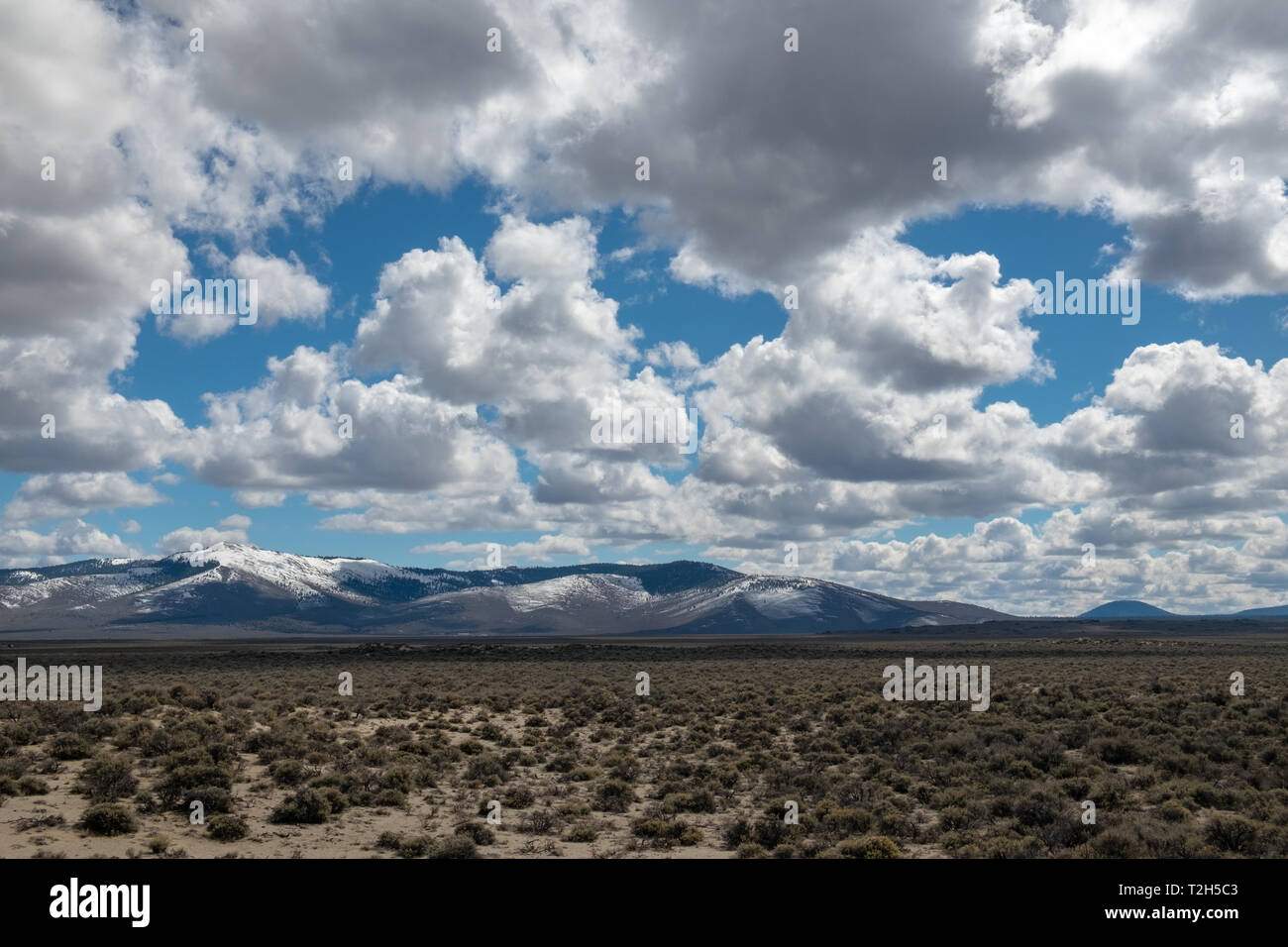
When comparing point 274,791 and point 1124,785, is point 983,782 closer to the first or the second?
point 1124,785

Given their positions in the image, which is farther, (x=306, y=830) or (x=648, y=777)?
(x=648, y=777)

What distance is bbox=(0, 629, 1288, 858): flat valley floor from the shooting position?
16.3m

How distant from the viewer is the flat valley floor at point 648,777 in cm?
1627

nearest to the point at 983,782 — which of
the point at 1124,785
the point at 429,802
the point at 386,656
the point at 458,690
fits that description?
the point at 1124,785

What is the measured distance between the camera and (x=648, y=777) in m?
23.5

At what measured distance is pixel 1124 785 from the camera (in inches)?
795

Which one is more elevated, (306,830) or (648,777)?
(306,830)

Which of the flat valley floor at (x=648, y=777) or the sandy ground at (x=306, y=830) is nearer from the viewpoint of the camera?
the sandy ground at (x=306, y=830)

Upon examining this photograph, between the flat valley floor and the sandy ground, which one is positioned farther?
the flat valley floor
